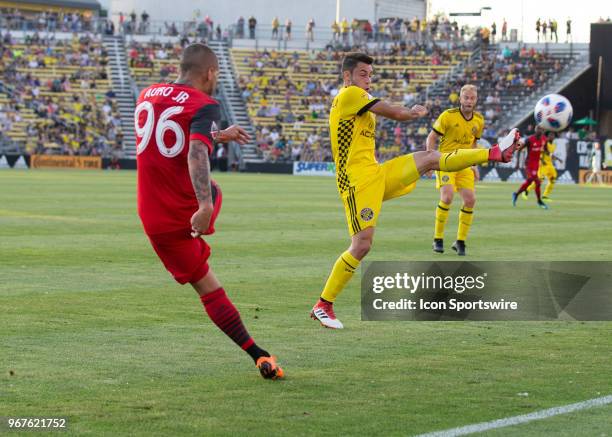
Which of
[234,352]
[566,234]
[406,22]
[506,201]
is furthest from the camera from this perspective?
[406,22]

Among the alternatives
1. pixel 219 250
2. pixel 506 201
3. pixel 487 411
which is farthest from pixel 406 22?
pixel 487 411

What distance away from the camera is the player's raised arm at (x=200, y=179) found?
6.73 meters

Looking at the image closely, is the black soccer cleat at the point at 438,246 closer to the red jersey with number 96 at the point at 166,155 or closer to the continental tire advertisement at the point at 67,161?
the red jersey with number 96 at the point at 166,155

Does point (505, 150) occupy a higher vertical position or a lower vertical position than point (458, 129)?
higher

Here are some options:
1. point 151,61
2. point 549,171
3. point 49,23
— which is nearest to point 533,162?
point 549,171

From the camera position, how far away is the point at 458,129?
1633cm

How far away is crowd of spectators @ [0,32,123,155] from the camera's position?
190ft

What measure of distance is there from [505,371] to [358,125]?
3.00 meters

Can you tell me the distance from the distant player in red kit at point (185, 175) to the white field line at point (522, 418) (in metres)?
1.62

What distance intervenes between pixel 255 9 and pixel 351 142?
236 ft

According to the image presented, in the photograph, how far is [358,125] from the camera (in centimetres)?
979

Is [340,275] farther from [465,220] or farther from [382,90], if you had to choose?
[382,90]

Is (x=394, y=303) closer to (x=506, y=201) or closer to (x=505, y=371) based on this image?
(x=505, y=371)

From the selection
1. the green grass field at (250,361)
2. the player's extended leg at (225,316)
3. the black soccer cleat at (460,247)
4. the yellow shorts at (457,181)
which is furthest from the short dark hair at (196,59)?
the yellow shorts at (457,181)
